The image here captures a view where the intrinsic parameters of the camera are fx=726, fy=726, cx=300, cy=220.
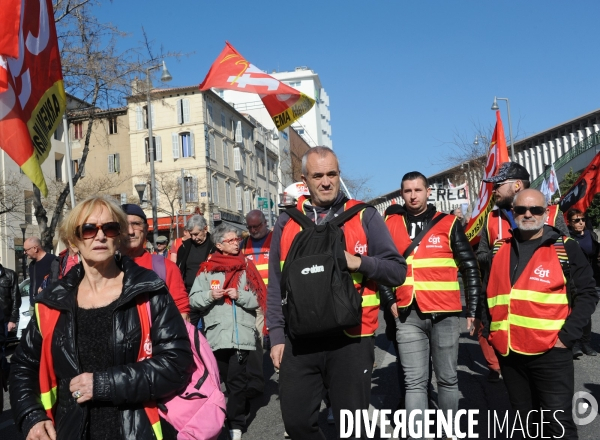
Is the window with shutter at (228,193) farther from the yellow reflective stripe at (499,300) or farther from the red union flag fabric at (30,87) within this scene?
the yellow reflective stripe at (499,300)

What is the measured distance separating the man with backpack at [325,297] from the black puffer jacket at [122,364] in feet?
2.76

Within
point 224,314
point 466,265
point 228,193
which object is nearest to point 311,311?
point 466,265

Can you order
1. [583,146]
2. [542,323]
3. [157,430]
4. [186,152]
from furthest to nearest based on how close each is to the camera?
[186,152] < [583,146] < [542,323] < [157,430]

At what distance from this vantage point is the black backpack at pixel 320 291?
354 centimetres

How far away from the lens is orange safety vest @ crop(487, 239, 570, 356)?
4.21m

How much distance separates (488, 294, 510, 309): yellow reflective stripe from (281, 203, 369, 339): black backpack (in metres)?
1.17

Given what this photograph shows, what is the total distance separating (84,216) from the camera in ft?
10.00

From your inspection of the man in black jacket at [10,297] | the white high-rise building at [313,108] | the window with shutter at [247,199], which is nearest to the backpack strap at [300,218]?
the man in black jacket at [10,297]

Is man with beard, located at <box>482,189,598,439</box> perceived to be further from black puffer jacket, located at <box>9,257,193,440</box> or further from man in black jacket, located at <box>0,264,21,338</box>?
man in black jacket, located at <box>0,264,21,338</box>

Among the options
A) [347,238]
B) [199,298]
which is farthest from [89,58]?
[347,238]

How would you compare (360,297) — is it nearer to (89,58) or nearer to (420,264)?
(420,264)

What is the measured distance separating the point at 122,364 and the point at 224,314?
11.6ft

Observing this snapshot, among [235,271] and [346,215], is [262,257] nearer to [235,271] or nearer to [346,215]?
[235,271]

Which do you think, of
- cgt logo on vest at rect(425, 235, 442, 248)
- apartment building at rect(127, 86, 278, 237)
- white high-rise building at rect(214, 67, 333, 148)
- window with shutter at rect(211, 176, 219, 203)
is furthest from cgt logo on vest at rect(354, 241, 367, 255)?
white high-rise building at rect(214, 67, 333, 148)
